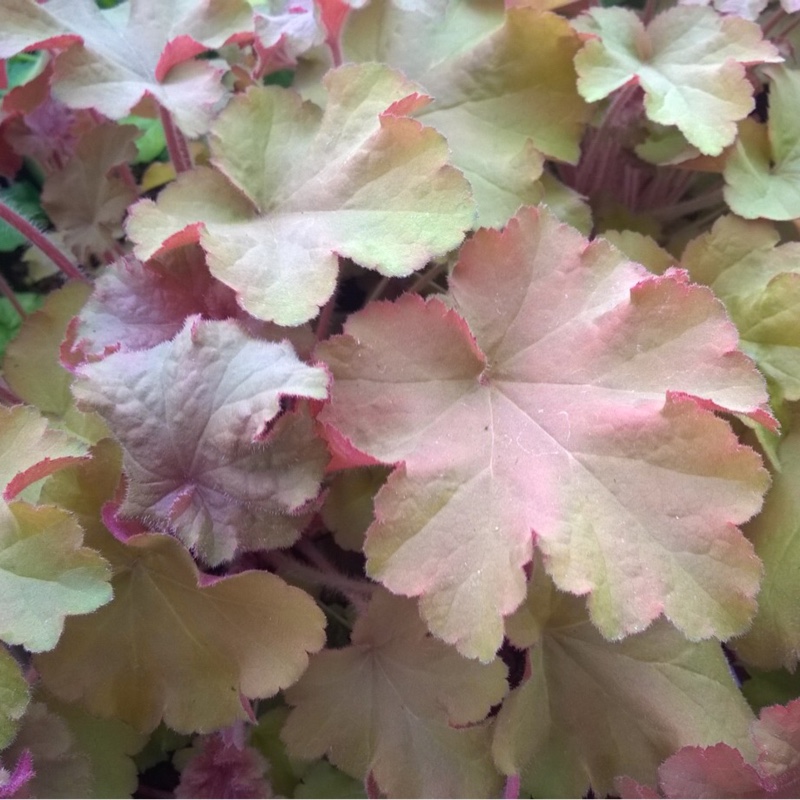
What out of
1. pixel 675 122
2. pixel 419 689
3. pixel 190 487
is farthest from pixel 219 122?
pixel 419 689

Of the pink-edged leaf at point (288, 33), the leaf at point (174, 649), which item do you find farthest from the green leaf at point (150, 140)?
the leaf at point (174, 649)

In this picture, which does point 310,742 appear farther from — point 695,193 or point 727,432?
point 695,193

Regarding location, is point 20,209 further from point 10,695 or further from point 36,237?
point 10,695

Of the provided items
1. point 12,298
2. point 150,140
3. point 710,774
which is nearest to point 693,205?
point 710,774

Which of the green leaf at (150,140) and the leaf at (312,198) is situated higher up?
the leaf at (312,198)

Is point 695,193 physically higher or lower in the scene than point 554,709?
higher

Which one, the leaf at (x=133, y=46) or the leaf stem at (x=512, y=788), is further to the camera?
the leaf at (x=133, y=46)

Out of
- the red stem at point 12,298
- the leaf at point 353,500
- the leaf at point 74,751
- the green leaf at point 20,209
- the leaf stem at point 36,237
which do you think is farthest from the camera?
the green leaf at point 20,209

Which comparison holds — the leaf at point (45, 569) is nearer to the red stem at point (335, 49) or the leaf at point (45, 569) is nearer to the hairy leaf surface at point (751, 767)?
the hairy leaf surface at point (751, 767)
